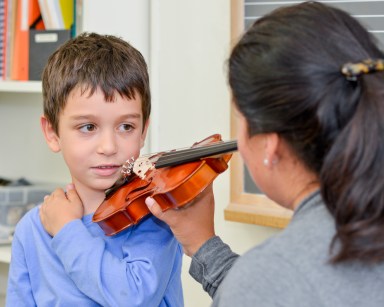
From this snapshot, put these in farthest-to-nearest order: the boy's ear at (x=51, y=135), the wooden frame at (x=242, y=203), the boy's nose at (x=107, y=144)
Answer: the wooden frame at (x=242, y=203) < the boy's ear at (x=51, y=135) < the boy's nose at (x=107, y=144)

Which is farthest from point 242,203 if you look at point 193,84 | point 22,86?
point 22,86

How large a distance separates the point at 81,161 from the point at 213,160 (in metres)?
0.28

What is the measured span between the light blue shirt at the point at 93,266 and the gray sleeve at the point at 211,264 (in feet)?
0.35

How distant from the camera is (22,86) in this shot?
89.4 inches

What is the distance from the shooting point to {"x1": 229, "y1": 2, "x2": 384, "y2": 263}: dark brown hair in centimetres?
88

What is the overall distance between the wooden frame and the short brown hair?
467 millimetres

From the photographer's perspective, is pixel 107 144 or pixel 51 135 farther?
pixel 51 135

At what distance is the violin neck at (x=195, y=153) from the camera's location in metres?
1.22

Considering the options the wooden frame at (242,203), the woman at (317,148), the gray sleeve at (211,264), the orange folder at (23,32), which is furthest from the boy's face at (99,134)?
the orange folder at (23,32)

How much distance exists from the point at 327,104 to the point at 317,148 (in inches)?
2.3

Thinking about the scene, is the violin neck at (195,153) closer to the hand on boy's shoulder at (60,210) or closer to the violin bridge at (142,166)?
the violin bridge at (142,166)

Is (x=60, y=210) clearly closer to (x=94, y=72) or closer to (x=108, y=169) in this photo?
(x=108, y=169)

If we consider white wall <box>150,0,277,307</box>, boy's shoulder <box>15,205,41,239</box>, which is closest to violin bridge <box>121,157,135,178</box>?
boy's shoulder <box>15,205,41,239</box>

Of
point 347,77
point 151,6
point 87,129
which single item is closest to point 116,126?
point 87,129
